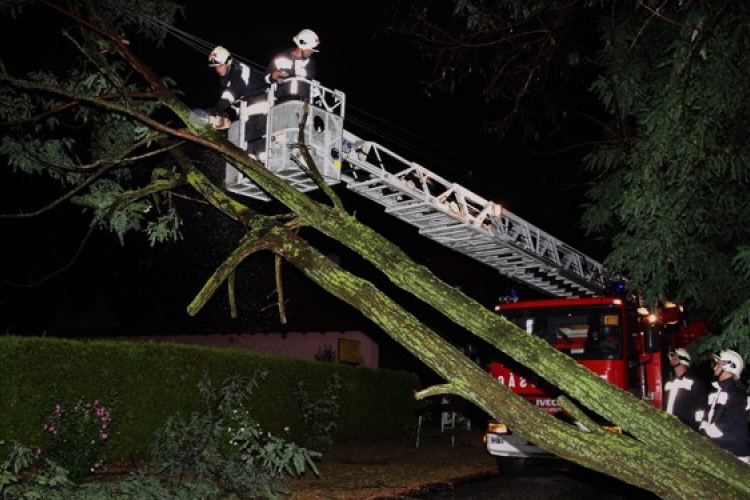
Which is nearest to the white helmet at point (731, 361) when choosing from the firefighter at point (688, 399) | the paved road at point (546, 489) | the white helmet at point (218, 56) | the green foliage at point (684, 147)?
the green foliage at point (684, 147)

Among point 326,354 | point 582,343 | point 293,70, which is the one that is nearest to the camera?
point 293,70

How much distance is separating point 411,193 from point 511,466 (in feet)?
15.3

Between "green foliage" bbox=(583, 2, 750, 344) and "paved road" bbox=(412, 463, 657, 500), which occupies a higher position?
"green foliage" bbox=(583, 2, 750, 344)

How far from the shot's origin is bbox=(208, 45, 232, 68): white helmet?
884cm

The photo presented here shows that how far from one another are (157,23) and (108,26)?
1.40m

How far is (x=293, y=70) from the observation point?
880 centimetres

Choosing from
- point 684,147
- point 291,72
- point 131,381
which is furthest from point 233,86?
point 684,147

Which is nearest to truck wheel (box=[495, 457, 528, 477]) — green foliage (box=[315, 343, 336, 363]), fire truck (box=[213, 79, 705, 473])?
fire truck (box=[213, 79, 705, 473])

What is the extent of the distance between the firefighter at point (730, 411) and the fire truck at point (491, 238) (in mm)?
2600

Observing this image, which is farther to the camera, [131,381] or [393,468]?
[393,468]

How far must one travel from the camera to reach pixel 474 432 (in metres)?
17.6

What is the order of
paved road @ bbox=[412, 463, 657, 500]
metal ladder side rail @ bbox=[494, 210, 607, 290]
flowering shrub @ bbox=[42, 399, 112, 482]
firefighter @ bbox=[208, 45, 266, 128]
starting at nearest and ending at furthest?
flowering shrub @ bbox=[42, 399, 112, 482], firefighter @ bbox=[208, 45, 266, 128], paved road @ bbox=[412, 463, 657, 500], metal ladder side rail @ bbox=[494, 210, 607, 290]

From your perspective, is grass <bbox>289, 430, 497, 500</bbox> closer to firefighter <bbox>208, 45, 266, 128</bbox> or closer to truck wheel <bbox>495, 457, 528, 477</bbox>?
truck wheel <bbox>495, 457, 528, 477</bbox>

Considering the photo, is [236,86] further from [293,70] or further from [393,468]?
[393,468]
